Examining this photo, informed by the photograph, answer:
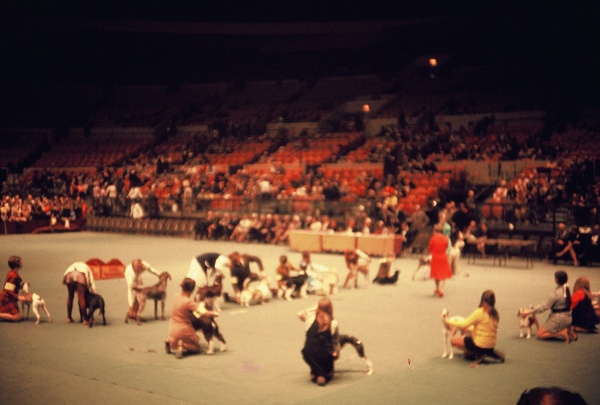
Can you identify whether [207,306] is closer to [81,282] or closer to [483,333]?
[81,282]

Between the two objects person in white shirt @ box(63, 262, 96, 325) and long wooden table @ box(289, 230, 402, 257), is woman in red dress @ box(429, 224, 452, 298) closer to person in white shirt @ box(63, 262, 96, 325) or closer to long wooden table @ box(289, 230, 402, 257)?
long wooden table @ box(289, 230, 402, 257)

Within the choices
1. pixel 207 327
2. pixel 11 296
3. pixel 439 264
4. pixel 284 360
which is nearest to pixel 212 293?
pixel 207 327

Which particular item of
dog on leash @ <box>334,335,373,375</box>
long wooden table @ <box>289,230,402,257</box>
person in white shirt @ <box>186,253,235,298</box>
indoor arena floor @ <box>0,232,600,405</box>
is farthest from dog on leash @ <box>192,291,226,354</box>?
long wooden table @ <box>289,230,402,257</box>

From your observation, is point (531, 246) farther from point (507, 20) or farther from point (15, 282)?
point (507, 20)

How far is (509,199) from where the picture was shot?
2344 cm

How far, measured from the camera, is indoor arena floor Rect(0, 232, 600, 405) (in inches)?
322

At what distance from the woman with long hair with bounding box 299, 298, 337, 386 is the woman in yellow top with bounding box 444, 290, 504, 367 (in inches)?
77.0

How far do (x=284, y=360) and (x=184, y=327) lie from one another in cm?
151

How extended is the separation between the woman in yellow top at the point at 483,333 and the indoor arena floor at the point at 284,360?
185mm

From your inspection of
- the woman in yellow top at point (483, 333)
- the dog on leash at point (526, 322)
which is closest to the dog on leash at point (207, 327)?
the woman in yellow top at point (483, 333)

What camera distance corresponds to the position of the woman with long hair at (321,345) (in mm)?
8758

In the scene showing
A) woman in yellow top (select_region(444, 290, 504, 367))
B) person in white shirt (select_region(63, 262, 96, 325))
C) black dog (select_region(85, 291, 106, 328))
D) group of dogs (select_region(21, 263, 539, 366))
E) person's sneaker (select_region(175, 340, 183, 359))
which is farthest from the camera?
person in white shirt (select_region(63, 262, 96, 325))

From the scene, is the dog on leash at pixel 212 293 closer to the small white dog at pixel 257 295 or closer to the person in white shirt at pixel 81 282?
the small white dog at pixel 257 295

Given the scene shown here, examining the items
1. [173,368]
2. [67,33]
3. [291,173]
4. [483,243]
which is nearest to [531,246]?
[483,243]
